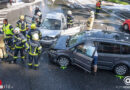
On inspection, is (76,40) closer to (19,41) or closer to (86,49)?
(86,49)

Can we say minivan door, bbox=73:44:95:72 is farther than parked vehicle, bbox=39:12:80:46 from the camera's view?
No

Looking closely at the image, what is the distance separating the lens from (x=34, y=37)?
704 centimetres

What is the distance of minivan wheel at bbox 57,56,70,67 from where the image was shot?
25.4 ft

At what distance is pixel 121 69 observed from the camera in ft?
24.2

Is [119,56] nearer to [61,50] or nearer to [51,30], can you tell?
[61,50]

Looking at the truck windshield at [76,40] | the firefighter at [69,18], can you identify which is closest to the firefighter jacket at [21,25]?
the truck windshield at [76,40]

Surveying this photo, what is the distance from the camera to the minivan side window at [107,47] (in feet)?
23.4

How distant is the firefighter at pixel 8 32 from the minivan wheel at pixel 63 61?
2.97 m

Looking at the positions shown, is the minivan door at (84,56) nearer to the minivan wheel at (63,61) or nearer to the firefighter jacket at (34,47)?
the minivan wheel at (63,61)

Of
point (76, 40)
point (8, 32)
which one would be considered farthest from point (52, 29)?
point (76, 40)

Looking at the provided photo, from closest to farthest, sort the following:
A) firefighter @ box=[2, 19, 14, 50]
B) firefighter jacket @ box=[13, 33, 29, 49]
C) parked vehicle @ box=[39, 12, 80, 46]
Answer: firefighter jacket @ box=[13, 33, 29, 49] < firefighter @ box=[2, 19, 14, 50] < parked vehicle @ box=[39, 12, 80, 46]

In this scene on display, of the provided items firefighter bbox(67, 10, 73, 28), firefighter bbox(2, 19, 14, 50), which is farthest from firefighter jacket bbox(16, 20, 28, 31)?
firefighter bbox(67, 10, 73, 28)

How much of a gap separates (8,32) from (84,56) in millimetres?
4247

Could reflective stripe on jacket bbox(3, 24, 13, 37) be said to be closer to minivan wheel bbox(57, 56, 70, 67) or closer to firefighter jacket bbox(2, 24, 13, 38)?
firefighter jacket bbox(2, 24, 13, 38)
